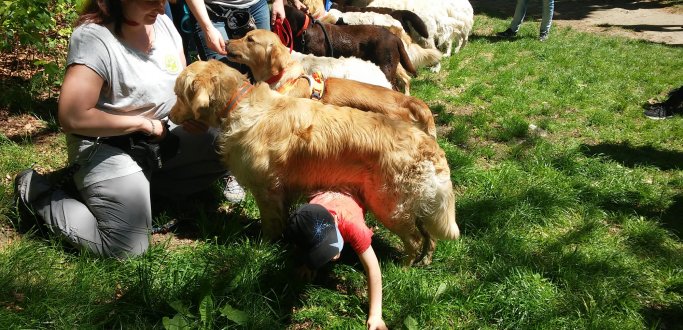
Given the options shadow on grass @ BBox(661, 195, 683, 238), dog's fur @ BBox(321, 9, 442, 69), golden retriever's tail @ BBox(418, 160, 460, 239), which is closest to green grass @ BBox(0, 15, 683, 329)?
shadow on grass @ BBox(661, 195, 683, 238)

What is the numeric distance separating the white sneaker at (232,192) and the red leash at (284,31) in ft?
7.69

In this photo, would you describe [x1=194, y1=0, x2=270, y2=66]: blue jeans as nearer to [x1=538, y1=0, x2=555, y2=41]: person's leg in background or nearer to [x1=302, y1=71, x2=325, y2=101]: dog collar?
[x1=302, y1=71, x2=325, y2=101]: dog collar

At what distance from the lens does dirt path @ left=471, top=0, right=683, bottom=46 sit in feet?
42.2

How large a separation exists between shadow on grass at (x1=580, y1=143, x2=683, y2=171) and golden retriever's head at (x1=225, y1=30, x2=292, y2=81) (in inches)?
134

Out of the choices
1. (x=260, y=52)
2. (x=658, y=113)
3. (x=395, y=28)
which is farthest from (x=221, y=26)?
(x=658, y=113)

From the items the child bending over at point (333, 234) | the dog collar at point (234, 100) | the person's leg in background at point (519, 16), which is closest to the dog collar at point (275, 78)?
the dog collar at point (234, 100)

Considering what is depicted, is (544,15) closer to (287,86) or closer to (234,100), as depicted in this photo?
(287,86)

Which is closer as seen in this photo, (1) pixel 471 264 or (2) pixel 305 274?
(2) pixel 305 274

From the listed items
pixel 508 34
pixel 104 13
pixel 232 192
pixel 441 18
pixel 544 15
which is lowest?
pixel 508 34

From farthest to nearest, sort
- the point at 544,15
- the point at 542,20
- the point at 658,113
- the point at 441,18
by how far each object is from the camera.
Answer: the point at 542,20 → the point at 544,15 → the point at 441,18 → the point at 658,113

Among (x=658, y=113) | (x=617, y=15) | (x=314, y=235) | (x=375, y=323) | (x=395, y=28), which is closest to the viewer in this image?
(x=314, y=235)

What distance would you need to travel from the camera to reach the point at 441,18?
8.88 m

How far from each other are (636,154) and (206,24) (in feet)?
15.4

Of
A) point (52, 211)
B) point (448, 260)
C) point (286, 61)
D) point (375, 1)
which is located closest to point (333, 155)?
point (448, 260)
